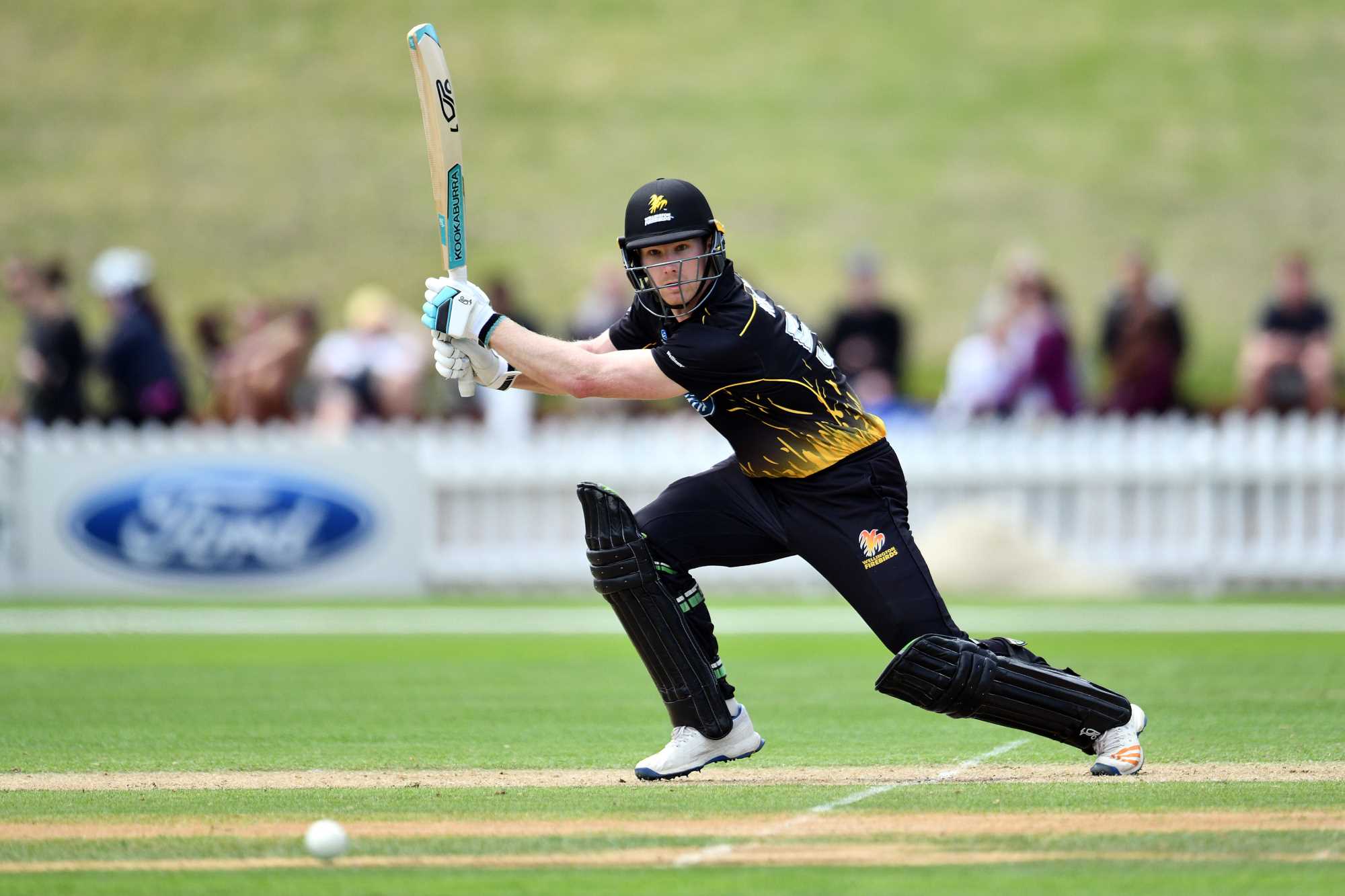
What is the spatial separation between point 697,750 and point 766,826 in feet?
3.55

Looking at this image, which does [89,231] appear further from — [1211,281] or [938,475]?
[938,475]

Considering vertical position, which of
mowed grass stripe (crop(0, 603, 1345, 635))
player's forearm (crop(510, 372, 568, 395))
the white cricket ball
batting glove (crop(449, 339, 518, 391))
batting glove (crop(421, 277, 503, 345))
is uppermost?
batting glove (crop(421, 277, 503, 345))

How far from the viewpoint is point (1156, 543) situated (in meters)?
14.5

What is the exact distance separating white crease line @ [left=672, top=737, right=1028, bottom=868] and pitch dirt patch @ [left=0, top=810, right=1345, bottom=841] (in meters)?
0.01

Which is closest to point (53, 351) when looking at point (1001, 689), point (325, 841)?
point (1001, 689)

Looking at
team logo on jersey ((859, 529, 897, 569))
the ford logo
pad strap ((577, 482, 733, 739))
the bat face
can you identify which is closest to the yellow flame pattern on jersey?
team logo on jersey ((859, 529, 897, 569))

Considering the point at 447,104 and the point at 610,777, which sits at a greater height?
the point at 447,104

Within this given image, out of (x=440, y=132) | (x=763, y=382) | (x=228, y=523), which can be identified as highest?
(x=440, y=132)

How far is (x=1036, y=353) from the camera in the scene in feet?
49.5

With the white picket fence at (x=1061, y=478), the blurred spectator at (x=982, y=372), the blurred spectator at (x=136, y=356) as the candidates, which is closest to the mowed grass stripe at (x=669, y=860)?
the white picket fence at (x=1061, y=478)

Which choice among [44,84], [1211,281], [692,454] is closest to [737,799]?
[692,454]

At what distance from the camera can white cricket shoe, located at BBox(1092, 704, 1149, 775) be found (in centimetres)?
605

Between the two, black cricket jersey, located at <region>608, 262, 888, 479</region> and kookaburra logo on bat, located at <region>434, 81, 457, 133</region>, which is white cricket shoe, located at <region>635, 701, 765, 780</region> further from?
kookaburra logo on bat, located at <region>434, 81, 457, 133</region>

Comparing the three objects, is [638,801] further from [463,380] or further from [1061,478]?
[1061,478]
